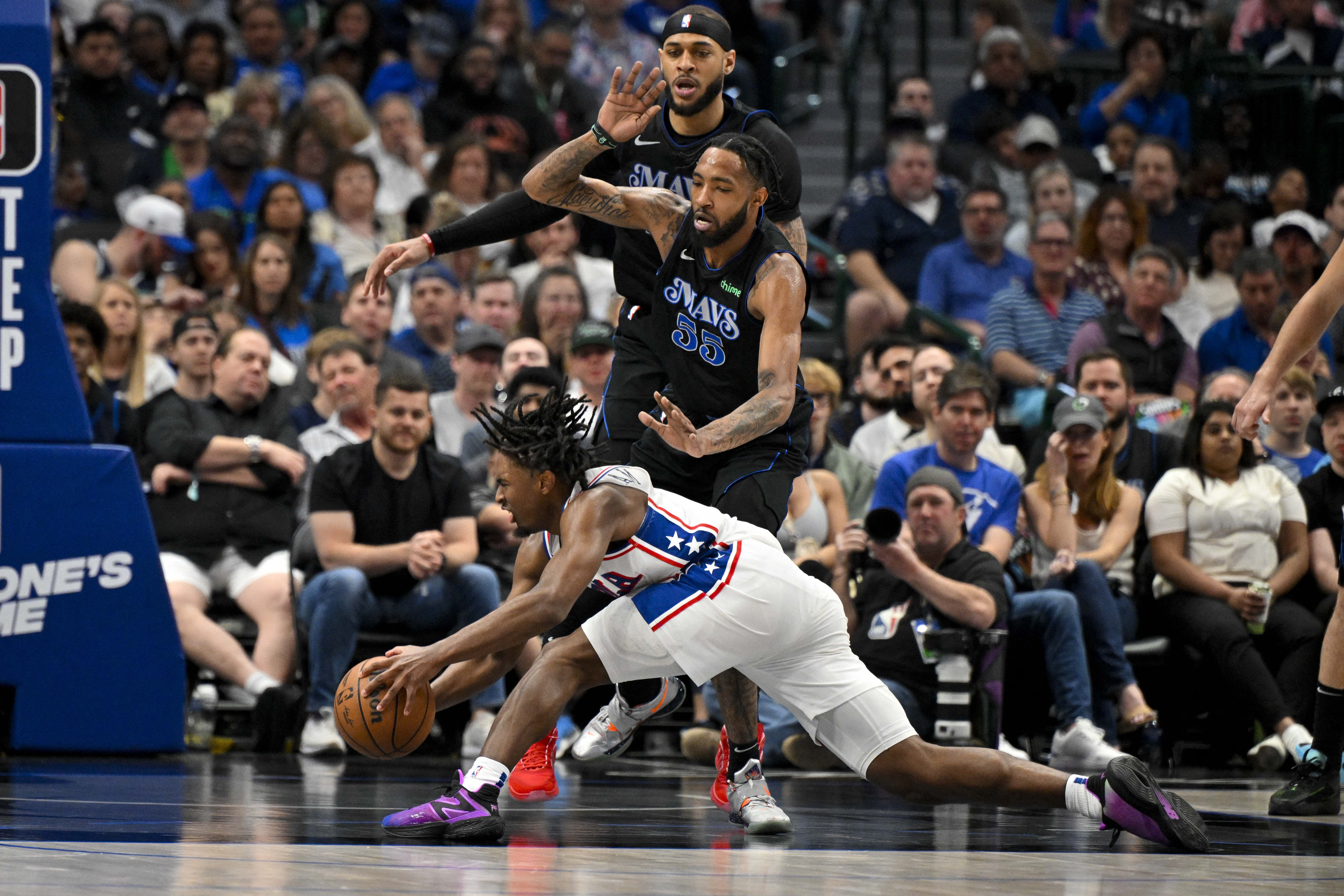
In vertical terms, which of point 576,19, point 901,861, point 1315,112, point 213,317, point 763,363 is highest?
point 576,19

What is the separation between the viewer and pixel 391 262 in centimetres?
609

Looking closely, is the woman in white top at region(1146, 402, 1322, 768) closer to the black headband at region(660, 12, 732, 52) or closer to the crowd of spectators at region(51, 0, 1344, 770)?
the crowd of spectators at region(51, 0, 1344, 770)

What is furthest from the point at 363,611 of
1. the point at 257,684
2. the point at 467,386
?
the point at 467,386

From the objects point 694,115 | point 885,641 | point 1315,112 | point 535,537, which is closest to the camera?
point 535,537

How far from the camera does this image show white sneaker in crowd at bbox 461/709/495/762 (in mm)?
8461

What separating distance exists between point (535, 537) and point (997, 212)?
673cm

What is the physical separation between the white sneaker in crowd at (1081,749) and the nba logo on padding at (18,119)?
17.1ft

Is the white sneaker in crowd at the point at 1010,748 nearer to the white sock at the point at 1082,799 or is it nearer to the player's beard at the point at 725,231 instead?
the white sock at the point at 1082,799

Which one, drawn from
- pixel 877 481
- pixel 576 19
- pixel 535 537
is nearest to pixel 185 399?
pixel 877 481

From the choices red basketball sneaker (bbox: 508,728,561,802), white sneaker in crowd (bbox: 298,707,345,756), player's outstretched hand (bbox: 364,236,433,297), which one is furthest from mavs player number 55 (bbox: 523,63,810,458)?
white sneaker in crowd (bbox: 298,707,345,756)

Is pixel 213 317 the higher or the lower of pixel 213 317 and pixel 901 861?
the higher

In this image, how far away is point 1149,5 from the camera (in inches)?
617

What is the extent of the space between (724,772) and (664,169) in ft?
7.08

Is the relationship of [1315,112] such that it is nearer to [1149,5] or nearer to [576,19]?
[1149,5]
